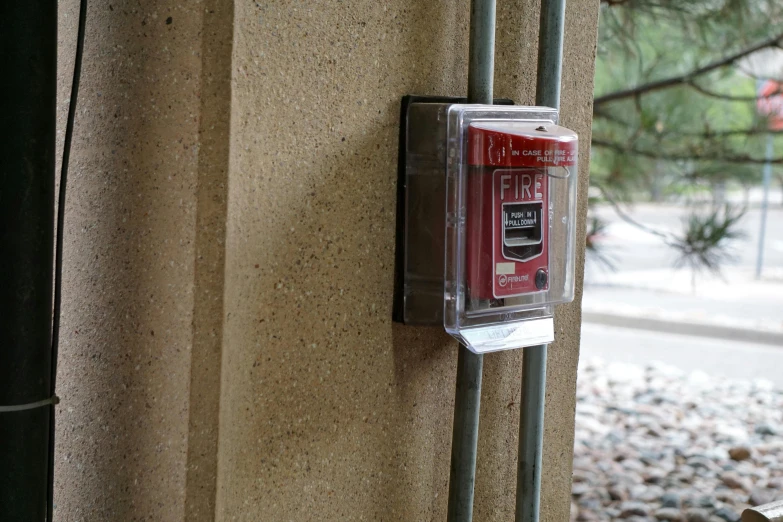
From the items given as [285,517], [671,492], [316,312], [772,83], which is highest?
[772,83]

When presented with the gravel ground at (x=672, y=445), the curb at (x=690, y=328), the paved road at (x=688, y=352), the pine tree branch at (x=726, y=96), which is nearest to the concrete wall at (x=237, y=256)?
the gravel ground at (x=672, y=445)

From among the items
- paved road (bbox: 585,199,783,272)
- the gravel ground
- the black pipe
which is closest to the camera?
the black pipe

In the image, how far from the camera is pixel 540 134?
965mm

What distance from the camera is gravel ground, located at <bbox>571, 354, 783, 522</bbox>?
9.92 ft

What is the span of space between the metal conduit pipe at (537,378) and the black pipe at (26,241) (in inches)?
21.7

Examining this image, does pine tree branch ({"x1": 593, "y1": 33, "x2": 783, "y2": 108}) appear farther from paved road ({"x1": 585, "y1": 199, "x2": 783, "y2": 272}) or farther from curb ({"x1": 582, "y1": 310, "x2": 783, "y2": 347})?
paved road ({"x1": 585, "y1": 199, "x2": 783, "y2": 272})

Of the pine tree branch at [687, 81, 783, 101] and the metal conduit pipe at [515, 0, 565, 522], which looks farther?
the pine tree branch at [687, 81, 783, 101]

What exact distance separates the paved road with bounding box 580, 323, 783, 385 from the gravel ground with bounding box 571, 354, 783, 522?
1.48 feet

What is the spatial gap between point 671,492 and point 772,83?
6.47 ft

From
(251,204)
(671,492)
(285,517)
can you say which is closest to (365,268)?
(251,204)

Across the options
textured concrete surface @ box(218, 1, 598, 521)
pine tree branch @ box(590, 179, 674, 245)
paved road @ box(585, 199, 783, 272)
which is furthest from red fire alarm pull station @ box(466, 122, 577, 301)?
paved road @ box(585, 199, 783, 272)

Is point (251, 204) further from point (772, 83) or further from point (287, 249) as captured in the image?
point (772, 83)

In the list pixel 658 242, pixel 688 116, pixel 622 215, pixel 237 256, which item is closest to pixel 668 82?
pixel 688 116

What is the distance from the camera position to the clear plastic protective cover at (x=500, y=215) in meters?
0.93
